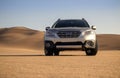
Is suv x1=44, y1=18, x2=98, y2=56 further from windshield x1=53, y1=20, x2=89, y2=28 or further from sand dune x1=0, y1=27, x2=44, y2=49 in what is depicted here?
sand dune x1=0, y1=27, x2=44, y2=49

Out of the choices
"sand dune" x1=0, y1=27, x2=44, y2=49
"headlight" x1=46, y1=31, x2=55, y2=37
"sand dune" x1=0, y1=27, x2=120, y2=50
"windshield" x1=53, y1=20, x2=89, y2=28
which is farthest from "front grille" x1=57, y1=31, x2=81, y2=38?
"sand dune" x1=0, y1=27, x2=44, y2=49

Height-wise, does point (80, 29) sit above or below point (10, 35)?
above

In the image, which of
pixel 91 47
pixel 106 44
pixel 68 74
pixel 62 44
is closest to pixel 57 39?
pixel 62 44

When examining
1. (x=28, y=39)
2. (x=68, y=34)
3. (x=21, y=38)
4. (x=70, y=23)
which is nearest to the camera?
(x=68, y=34)

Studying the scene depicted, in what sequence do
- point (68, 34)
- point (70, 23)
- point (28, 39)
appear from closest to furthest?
point (68, 34)
point (70, 23)
point (28, 39)

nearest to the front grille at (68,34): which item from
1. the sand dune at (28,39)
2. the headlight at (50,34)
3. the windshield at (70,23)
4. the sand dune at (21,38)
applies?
the headlight at (50,34)

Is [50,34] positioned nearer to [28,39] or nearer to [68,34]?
[68,34]

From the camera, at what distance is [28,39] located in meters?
99.4

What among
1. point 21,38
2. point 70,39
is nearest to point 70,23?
point 70,39

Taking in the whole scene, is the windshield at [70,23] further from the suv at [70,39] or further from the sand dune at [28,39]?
the sand dune at [28,39]

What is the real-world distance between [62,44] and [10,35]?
280 ft

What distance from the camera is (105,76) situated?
901cm

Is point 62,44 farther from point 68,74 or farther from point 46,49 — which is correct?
point 68,74

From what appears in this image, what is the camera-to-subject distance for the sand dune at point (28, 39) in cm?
8712
